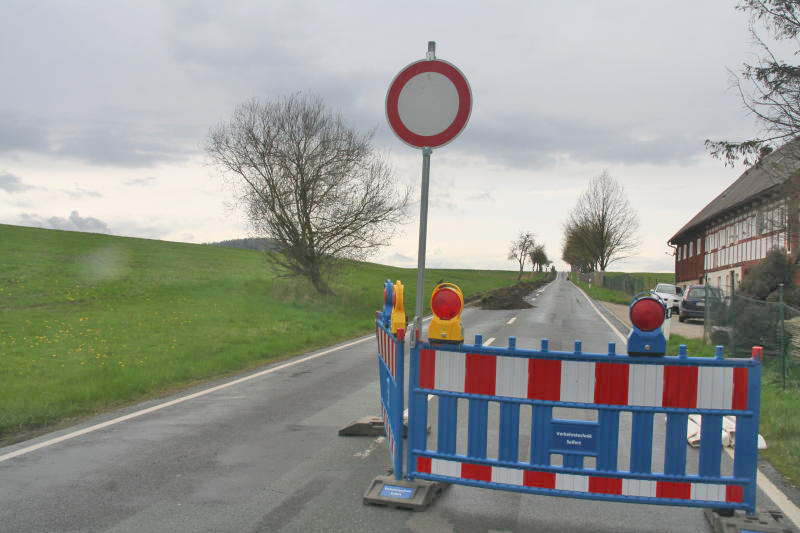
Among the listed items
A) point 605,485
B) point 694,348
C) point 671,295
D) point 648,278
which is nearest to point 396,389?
point 605,485

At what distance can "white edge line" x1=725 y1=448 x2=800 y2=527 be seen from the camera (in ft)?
14.3

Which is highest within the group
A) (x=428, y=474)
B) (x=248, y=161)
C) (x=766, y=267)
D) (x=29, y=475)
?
(x=248, y=161)

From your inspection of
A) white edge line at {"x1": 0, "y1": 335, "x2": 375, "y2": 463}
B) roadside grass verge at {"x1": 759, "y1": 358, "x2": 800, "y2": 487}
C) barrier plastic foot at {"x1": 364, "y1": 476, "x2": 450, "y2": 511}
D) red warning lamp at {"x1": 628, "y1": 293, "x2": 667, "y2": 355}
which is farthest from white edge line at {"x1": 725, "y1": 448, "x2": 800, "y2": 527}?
white edge line at {"x1": 0, "y1": 335, "x2": 375, "y2": 463}

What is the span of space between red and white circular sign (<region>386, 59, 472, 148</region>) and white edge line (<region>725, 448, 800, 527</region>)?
3.35m

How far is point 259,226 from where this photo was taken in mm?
28359

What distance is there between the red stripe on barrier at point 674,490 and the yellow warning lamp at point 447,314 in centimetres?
149

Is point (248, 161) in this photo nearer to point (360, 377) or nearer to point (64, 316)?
point (64, 316)

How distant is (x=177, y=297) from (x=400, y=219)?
997 cm

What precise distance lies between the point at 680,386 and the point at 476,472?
4.49 ft

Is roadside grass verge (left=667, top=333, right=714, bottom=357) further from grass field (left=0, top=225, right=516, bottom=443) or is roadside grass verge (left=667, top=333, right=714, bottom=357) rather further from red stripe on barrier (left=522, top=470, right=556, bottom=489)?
red stripe on barrier (left=522, top=470, right=556, bottom=489)

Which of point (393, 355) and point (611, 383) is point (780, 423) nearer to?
point (611, 383)

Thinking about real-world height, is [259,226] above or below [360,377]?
above

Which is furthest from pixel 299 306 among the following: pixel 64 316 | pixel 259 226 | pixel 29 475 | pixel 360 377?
pixel 29 475

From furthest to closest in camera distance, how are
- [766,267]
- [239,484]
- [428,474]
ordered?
[766,267] → [239,484] → [428,474]
